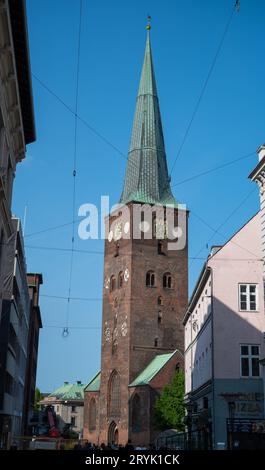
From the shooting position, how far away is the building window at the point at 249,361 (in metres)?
35.2

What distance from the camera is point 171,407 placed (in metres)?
70.4

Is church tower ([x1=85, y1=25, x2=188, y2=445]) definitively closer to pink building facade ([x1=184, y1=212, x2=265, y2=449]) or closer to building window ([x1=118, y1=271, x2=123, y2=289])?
building window ([x1=118, y1=271, x2=123, y2=289])

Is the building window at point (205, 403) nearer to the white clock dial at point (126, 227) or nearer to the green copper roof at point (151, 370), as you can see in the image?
the green copper roof at point (151, 370)

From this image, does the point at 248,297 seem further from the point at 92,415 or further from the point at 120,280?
the point at 92,415

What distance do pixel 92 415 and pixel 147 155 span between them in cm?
3542

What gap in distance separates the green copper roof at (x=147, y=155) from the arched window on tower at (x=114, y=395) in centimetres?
2270

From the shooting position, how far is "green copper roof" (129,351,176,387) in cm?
7550

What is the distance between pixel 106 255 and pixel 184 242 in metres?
10.7

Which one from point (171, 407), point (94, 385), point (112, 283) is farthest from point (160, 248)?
point (171, 407)

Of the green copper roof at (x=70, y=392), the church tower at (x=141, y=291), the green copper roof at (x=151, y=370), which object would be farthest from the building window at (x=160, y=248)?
the green copper roof at (x=70, y=392)

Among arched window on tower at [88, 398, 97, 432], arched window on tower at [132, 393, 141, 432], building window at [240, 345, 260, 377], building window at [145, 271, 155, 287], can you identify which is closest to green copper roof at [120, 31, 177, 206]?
building window at [145, 271, 155, 287]

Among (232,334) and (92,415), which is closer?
(232,334)

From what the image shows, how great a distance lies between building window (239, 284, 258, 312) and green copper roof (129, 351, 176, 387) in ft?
129
